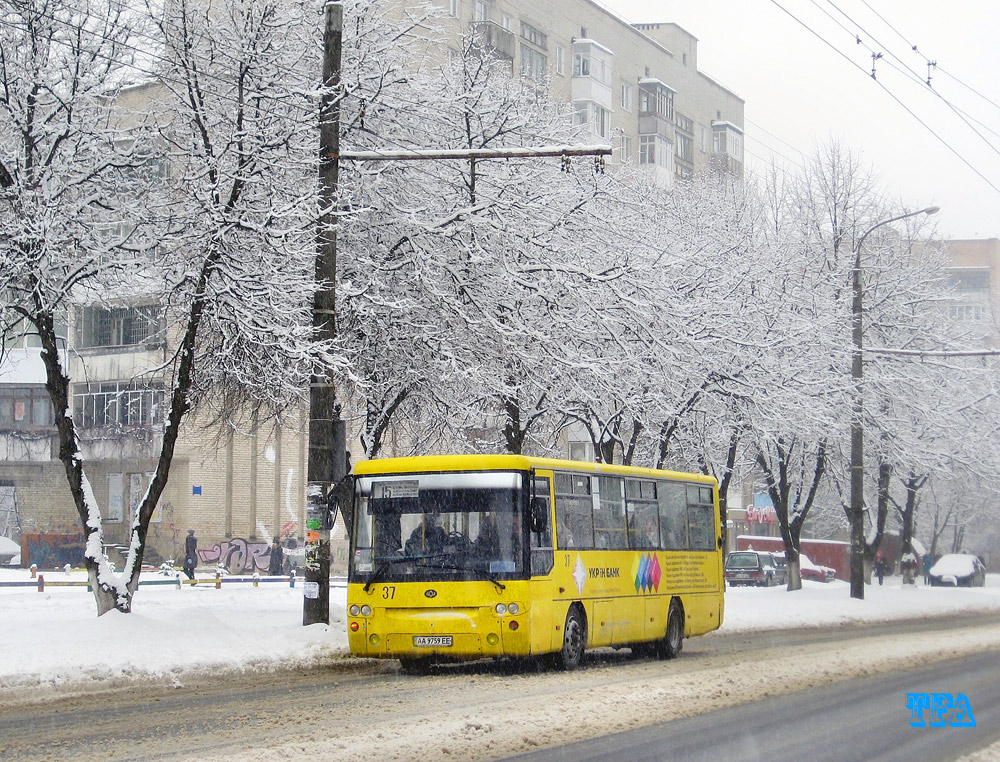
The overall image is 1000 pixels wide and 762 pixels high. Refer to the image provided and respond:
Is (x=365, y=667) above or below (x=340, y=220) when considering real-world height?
below

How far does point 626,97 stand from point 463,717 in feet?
218

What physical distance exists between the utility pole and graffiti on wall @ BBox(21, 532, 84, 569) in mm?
38210

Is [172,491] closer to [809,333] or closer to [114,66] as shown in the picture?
[809,333]

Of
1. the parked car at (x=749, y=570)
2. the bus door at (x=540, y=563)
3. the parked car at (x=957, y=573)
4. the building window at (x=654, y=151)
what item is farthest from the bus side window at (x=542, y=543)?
the building window at (x=654, y=151)

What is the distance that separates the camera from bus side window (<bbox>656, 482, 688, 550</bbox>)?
2102cm

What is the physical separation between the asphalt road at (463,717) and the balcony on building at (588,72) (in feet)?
174

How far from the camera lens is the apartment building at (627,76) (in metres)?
64.4

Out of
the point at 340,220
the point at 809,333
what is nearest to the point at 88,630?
the point at 340,220

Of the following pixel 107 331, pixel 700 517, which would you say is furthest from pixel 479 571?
pixel 107 331

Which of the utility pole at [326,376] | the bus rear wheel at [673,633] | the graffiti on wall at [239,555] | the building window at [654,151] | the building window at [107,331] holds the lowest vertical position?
the graffiti on wall at [239,555]

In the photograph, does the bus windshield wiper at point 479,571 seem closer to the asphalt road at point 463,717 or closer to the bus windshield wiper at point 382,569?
the bus windshield wiper at point 382,569

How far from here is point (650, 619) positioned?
65.4ft

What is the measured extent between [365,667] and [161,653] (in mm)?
2694

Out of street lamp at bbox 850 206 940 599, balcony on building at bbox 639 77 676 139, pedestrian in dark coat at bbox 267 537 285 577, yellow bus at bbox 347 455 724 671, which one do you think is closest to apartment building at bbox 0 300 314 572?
pedestrian in dark coat at bbox 267 537 285 577
